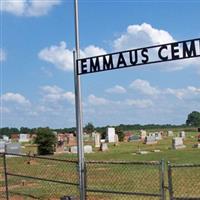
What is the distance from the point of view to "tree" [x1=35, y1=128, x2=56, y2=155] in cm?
3891

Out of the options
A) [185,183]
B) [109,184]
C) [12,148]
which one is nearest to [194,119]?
[12,148]

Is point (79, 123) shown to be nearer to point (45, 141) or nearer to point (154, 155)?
→ point (154, 155)

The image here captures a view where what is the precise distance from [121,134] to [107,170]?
1661 inches

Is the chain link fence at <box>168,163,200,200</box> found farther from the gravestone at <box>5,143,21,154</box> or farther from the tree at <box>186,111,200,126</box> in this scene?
the tree at <box>186,111,200,126</box>

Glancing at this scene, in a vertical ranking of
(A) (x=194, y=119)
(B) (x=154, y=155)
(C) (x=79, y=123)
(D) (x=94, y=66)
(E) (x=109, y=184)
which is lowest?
(E) (x=109, y=184)

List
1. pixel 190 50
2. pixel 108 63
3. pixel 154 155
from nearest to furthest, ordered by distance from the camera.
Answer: pixel 190 50 < pixel 108 63 < pixel 154 155

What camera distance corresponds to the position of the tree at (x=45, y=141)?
38906 mm

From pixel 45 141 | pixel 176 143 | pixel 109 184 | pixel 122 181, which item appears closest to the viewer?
pixel 109 184

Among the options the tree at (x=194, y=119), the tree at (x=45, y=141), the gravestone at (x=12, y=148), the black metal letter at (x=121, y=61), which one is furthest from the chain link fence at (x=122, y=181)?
the tree at (x=194, y=119)

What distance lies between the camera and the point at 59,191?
15055 mm

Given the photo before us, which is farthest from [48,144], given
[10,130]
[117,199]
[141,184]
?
[10,130]

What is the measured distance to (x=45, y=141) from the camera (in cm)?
3928

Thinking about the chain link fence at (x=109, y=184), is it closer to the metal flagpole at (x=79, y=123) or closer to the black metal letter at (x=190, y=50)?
the metal flagpole at (x=79, y=123)

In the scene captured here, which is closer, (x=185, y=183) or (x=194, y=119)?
(x=185, y=183)
